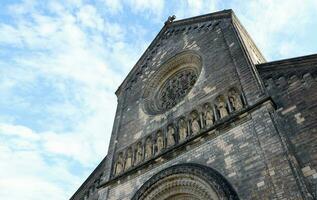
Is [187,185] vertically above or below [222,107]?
below

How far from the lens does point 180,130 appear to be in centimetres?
1042

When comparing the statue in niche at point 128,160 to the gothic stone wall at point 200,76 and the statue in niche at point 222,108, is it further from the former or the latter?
the statue in niche at point 222,108

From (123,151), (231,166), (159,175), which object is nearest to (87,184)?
(123,151)

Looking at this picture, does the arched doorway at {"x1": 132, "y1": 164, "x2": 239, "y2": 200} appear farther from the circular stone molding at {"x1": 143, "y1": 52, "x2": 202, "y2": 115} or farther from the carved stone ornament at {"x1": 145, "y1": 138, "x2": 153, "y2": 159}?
the circular stone molding at {"x1": 143, "y1": 52, "x2": 202, "y2": 115}

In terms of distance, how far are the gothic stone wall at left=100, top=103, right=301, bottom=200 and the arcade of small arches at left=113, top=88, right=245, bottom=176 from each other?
618 mm

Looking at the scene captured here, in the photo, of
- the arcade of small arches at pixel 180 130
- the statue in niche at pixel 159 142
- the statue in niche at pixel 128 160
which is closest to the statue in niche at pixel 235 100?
the arcade of small arches at pixel 180 130

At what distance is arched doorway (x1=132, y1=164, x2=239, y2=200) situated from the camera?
7.80 metres

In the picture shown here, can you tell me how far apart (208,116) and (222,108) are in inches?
20.8

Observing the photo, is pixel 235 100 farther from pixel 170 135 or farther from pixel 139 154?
pixel 139 154

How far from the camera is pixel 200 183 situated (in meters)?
8.47

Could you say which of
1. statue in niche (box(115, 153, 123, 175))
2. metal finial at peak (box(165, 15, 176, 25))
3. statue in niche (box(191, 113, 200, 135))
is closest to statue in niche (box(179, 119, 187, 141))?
statue in niche (box(191, 113, 200, 135))

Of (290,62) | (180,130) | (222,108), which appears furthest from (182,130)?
(290,62)

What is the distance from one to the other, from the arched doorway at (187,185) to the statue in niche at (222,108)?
6.00 feet

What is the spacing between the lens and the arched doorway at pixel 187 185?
7805mm
